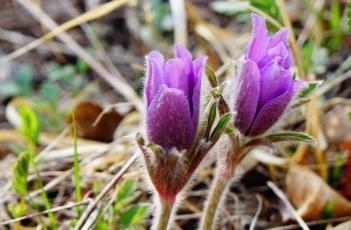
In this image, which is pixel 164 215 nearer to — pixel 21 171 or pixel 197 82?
pixel 197 82

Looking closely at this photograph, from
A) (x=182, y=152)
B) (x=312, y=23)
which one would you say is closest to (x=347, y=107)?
(x=312, y=23)

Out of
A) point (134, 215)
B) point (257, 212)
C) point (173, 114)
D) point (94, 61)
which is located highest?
point (94, 61)

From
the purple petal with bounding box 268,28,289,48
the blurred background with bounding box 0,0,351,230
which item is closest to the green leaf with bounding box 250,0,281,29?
the blurred background with bounding box 0,0,351,230

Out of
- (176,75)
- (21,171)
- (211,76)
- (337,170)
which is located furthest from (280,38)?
(337,170)

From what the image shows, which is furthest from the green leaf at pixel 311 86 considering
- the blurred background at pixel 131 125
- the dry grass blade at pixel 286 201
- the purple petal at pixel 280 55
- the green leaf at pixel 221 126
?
the dry grass blade at pixel 286 201

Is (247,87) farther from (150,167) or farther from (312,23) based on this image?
(312,23)

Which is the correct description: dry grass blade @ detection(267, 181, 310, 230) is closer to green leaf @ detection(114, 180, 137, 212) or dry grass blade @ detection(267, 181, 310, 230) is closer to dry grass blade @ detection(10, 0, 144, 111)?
green leaf @ detection(114, 180, 137, 212)

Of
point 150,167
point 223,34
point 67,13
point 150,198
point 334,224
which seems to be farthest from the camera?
point 67,13
